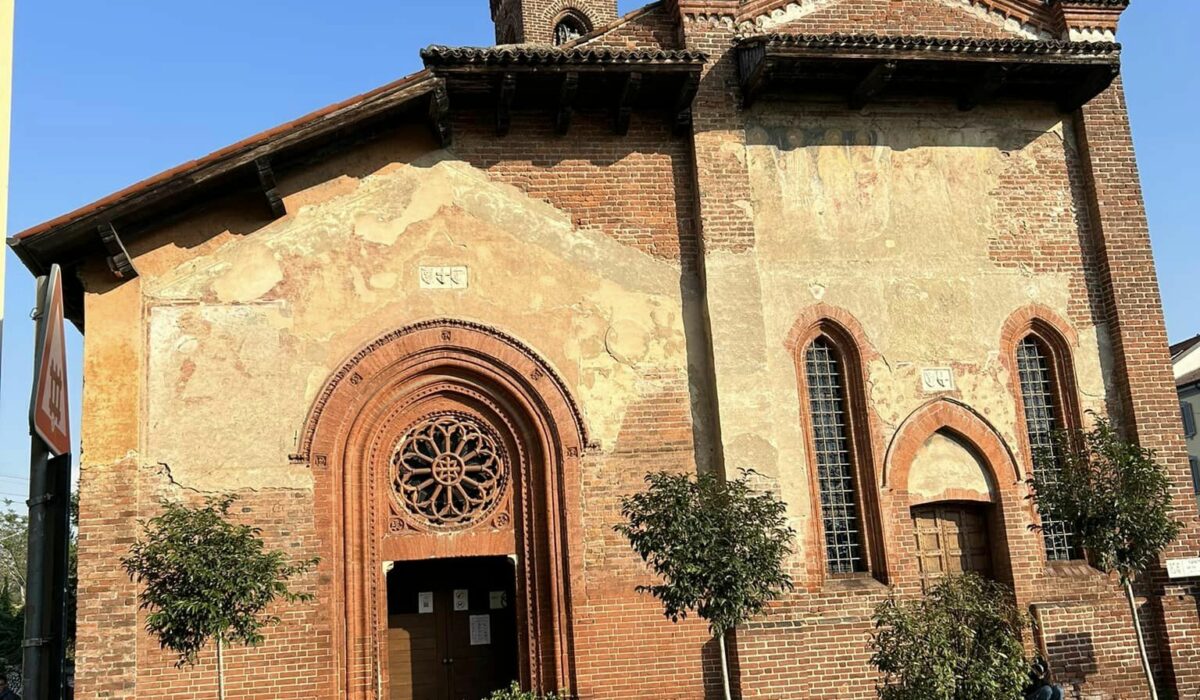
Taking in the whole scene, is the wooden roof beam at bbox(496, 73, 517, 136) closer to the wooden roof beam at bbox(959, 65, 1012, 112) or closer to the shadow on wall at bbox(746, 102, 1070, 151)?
the shadow on wall at bbox(746, 102, 1070, 151)

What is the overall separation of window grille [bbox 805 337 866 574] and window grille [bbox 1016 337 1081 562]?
8.18 feet

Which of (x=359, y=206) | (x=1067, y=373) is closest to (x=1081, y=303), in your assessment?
(x=1067, y=373)

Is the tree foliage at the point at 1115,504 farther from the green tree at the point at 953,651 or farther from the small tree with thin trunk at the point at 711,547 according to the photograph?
the small tree with thin trunk at the point at 711,547

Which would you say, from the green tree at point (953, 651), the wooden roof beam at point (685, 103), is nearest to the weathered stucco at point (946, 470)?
the green tree at point (953, 651)

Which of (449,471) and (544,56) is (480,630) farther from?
(544,56)

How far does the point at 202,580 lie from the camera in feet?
32.5

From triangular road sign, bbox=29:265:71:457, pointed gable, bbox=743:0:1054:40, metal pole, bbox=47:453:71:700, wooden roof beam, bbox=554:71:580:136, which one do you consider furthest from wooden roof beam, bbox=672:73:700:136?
metal pole, bbox=47:453:71:700

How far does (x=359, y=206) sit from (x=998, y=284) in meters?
8.32

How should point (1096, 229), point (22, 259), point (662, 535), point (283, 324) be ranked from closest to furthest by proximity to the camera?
point (662, 535), point (22, 259), point (283, 324), point (1096, 229)

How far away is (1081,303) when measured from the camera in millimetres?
14148

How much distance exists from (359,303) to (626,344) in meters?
3.24

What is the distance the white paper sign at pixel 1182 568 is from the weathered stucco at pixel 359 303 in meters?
6.66

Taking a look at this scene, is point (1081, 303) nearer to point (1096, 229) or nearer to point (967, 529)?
point (1096, 229)

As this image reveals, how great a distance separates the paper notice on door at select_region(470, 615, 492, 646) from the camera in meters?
12.8
